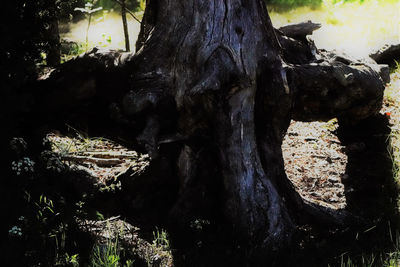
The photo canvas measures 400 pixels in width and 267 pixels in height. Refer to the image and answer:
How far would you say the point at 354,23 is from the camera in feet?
35.3

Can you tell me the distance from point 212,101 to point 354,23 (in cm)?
751

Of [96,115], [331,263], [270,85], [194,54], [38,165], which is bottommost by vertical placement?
[331,263]

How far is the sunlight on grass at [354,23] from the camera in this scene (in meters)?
9.33

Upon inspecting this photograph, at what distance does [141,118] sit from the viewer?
455cm

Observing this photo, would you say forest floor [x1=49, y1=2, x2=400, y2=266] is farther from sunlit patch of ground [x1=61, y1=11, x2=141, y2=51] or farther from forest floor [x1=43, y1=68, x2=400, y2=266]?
sunlit patch of ground [x1=61, y1=11, x2=141, y2=51]

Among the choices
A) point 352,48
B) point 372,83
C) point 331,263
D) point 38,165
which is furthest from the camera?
point 352,48

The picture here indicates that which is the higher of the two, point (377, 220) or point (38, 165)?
point (38, 165)

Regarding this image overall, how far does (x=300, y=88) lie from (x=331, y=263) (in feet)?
5.77

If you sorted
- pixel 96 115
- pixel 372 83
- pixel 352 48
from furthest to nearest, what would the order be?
pixel 352 48
pixel 372 83
pixel 96 115

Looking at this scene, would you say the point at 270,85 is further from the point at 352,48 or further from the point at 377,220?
the point at 352,48

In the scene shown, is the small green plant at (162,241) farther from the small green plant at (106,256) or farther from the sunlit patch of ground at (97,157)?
the sunlit patch of ground at (97,157)

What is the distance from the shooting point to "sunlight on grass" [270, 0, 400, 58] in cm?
933

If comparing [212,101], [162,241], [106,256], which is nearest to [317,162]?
Result: [212,101]

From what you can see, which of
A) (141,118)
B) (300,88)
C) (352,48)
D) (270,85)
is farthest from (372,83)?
(352,48)
